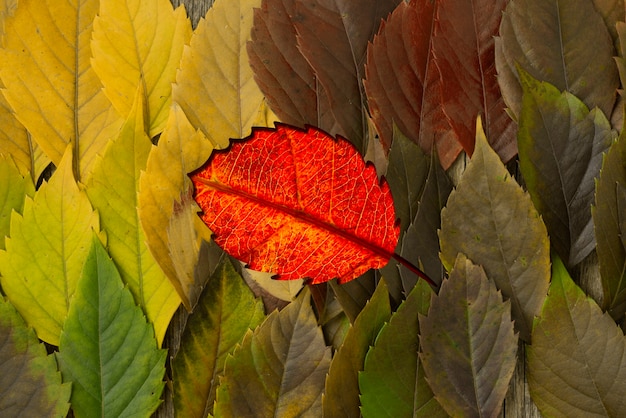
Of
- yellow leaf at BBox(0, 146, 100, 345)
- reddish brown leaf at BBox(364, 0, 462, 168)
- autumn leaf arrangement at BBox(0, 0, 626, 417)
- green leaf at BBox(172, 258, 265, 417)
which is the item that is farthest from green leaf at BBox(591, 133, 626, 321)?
yellow leaf at BBox(0, 146, 100, 345)

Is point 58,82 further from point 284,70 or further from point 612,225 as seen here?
point 612,225

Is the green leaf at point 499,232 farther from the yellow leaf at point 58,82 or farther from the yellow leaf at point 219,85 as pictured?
the yellow leaf at point 58,82

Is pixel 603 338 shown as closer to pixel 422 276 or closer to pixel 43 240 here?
pixel 422 276

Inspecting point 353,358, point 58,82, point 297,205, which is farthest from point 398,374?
point 58,82

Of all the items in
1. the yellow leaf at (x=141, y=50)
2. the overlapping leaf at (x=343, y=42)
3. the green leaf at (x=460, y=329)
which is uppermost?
the yellow leaf at (x=141, y=50)

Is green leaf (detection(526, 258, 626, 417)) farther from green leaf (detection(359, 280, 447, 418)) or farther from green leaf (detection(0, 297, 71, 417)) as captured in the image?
green leaf (detection(0, 297, 71, 417))

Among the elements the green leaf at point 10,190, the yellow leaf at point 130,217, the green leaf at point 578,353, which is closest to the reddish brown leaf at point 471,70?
the green leaf at point 578,353

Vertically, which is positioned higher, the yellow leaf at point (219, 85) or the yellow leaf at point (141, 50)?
the yellow leaf at point (141, 50)
